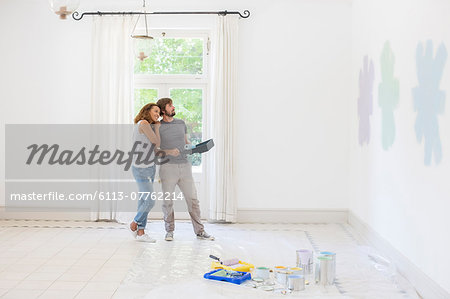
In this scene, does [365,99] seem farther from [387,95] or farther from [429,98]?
[429,98]

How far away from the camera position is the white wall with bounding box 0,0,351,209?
6.91m

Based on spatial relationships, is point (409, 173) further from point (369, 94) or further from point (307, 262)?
point (369, 94)

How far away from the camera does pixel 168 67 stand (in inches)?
278

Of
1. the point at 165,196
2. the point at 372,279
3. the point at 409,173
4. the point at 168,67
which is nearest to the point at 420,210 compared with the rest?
the point at 409,173

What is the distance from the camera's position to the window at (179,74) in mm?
7035

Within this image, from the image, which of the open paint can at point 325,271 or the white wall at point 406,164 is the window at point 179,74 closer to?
the white wall at point 406,164

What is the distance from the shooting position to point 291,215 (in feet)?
22.9

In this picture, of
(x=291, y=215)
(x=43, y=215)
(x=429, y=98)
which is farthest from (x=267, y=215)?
(x=429, y=98)

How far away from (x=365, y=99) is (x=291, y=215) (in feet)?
5.69

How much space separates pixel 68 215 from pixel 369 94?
378 centimetres

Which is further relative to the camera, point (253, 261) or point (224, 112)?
point (224, 112)

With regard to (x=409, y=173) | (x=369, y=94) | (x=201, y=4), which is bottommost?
(x=409, y=173)

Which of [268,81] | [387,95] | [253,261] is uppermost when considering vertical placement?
[268,81]

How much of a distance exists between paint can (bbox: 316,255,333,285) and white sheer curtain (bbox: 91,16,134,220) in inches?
131
